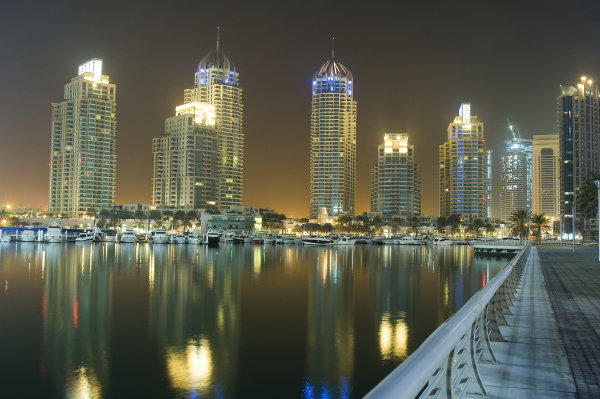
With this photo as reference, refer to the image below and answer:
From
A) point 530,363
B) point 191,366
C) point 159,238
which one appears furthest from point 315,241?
point 530,363

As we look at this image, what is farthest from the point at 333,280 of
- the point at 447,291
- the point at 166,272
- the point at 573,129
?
the point at 573,129

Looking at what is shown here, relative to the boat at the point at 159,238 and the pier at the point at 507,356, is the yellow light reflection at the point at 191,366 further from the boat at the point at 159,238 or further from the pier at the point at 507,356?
the boat at the point at 159,238

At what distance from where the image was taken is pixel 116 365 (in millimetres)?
18438

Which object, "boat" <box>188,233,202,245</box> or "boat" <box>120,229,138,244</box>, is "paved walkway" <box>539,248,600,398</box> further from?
"boat" <box>120,229,138,244</box>

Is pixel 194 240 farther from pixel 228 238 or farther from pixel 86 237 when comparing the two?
pixel 86 237

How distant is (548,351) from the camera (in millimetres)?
9883

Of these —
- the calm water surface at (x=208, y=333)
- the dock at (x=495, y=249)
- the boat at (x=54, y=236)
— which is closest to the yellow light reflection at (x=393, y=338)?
the calm water surface at (x=208, y=333)

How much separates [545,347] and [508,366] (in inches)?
88.7

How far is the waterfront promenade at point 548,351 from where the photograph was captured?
24.3ft

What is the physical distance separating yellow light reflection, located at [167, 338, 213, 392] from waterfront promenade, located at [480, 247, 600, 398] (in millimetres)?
9968

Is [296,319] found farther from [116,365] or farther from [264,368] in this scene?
[116,365]

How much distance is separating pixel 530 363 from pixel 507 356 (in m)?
0.50

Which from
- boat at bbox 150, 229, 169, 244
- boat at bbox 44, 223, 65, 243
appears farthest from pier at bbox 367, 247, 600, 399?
boat at bbox 44, 223, 65, 243

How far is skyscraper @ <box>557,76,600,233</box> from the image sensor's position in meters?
193
